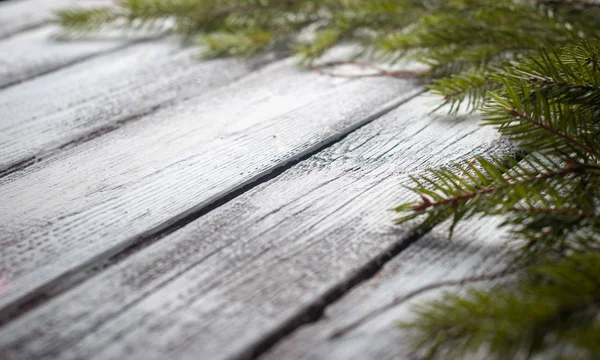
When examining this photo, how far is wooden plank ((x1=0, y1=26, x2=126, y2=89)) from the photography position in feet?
3.85

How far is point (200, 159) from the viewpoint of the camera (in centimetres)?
77

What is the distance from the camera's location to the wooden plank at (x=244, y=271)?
0.47 metres

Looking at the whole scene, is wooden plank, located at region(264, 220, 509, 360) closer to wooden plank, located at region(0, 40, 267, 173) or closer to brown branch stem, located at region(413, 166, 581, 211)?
brown branch stem, located at region(413, 166, 581, 211)

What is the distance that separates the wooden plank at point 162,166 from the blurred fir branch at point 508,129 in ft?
0.40

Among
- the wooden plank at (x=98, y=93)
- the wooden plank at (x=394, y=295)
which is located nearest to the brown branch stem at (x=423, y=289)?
the wooden plank at (x=394, y=295)

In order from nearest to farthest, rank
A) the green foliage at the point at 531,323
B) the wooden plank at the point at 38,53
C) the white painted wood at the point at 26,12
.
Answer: the green foliage at the point at 531,323 < the wooden plank at the point at 38,53 < the white painted wood at the point at 26,12

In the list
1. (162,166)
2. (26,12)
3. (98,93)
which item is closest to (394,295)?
(162,166)

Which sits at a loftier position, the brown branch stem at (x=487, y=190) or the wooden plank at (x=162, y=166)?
Result: the wooden plank at (x=162, y=166)

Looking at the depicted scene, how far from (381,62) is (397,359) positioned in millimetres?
725

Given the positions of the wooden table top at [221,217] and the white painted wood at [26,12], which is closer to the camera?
the wooden table top at [221,217]

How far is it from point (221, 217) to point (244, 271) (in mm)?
107

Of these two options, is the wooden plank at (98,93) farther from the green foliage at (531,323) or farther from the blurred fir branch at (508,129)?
the green foliage at (531,323)

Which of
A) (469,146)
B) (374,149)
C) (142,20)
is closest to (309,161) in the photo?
(374,149)

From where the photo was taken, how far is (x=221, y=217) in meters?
0.64
